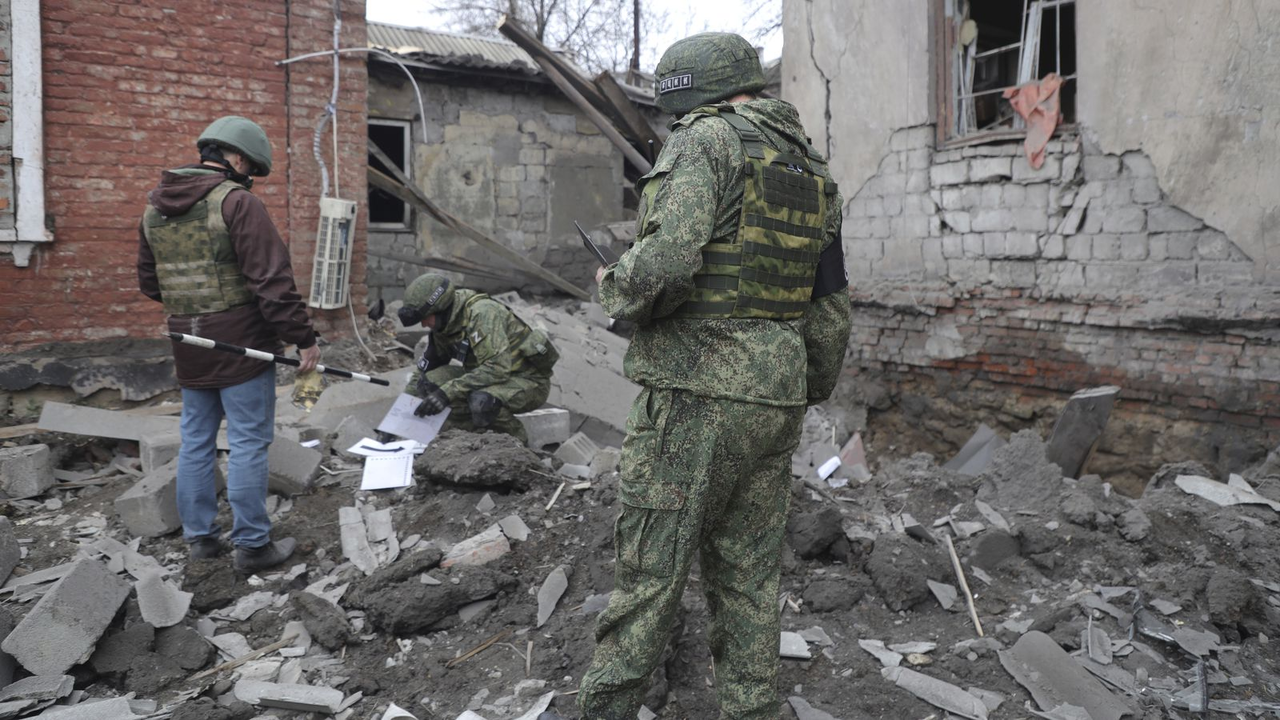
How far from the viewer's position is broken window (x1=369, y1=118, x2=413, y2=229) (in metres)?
10.3

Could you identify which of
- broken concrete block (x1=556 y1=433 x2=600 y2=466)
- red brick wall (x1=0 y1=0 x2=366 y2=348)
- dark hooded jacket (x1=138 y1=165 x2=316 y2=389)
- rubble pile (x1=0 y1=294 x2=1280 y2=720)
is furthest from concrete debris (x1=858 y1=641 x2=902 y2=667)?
red brick wall (x1=0 y1=0 x2=366 y2=348)

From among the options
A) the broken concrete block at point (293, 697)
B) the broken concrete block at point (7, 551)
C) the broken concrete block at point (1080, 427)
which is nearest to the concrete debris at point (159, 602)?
the broken concrete block at point (293, 697)

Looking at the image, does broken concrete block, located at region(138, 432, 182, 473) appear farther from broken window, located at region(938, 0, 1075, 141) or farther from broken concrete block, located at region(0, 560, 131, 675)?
broken window, located at region(938, 0, 1075, 141)

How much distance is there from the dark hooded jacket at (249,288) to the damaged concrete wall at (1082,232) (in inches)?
189

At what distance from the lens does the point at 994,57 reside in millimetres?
6996

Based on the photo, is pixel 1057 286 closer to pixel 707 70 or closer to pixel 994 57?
pixel 994 57

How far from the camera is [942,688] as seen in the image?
9.80 ft

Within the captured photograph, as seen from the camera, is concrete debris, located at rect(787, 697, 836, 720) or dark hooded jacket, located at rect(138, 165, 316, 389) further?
dark hooded jacket, located at rect(138, 165, 316, 389)

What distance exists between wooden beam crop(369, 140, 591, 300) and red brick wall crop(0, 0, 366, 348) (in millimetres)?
1528

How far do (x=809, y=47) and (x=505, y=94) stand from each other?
4552mm

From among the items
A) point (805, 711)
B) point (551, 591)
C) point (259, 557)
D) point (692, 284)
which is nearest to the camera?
point (692, 284)

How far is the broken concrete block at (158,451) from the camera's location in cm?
489

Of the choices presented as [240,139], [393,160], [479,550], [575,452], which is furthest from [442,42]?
[479,550]

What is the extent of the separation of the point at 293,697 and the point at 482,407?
8.40 feet
